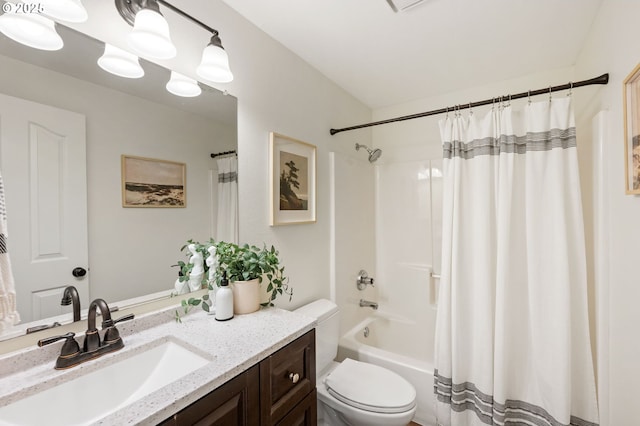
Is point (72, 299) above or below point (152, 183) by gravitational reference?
below

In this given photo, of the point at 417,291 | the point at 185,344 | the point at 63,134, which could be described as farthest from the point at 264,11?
the point at 417,291

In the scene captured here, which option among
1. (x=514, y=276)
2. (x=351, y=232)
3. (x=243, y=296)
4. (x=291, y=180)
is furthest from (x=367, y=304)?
(x=243, y=296)

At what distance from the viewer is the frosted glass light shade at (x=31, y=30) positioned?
2.55 ft

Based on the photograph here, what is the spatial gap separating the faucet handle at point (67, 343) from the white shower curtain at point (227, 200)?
0.63 meters

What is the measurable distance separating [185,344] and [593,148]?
2.16 m

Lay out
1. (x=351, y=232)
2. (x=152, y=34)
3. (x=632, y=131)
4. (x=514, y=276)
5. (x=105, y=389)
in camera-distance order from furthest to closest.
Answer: (x=351, y=232) < (x=514, y=276) < (x=632, y=131) < (x=152, y=34) < (x=105, y=389)

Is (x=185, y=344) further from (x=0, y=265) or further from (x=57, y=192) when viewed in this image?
(x=57, y=192)

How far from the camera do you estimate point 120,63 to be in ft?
3.27

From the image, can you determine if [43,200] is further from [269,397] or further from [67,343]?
[269,397]

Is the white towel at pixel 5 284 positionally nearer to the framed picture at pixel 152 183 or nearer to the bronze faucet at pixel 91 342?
the bronze faucet at pixel 91 342

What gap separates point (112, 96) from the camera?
1008 mm

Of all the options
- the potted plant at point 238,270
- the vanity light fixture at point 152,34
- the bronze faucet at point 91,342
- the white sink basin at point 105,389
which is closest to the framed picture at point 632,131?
the potted plant at point 238,270

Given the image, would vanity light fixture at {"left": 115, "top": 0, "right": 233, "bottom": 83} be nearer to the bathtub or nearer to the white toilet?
the white toilet

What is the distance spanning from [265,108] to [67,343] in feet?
4.33
